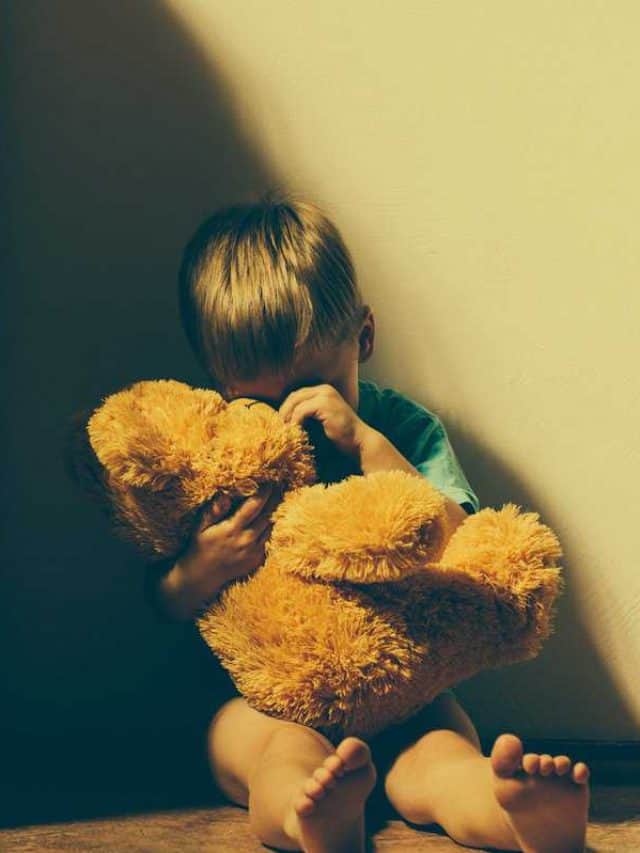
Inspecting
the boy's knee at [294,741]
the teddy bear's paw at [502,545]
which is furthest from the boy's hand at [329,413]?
the boy's knee at [294,741]

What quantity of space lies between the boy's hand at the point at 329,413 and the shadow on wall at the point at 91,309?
0.20 metres

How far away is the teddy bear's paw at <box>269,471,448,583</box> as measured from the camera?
0.77 metres

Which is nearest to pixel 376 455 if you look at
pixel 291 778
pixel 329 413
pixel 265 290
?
pixel 329 413

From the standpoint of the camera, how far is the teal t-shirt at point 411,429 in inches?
39.5

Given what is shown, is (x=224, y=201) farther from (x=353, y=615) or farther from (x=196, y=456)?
(x=353, y=615)

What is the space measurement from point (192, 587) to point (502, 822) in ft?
0.99

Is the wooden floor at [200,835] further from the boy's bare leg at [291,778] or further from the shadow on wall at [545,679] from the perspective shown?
the shadow on wall at [545,679]

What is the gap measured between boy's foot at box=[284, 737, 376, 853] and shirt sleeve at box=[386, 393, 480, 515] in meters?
0.30

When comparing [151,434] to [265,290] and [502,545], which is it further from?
[502,545]

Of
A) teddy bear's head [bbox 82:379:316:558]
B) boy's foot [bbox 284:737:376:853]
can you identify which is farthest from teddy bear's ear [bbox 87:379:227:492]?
boy's foot [bbox 284:737:376:853]

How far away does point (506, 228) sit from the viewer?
1.07 m

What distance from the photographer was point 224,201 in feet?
3.48

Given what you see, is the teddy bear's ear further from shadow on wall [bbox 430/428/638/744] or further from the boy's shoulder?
shadow on wall [bbox 430/428/638/744]

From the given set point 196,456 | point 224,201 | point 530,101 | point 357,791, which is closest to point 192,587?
point 196,456
